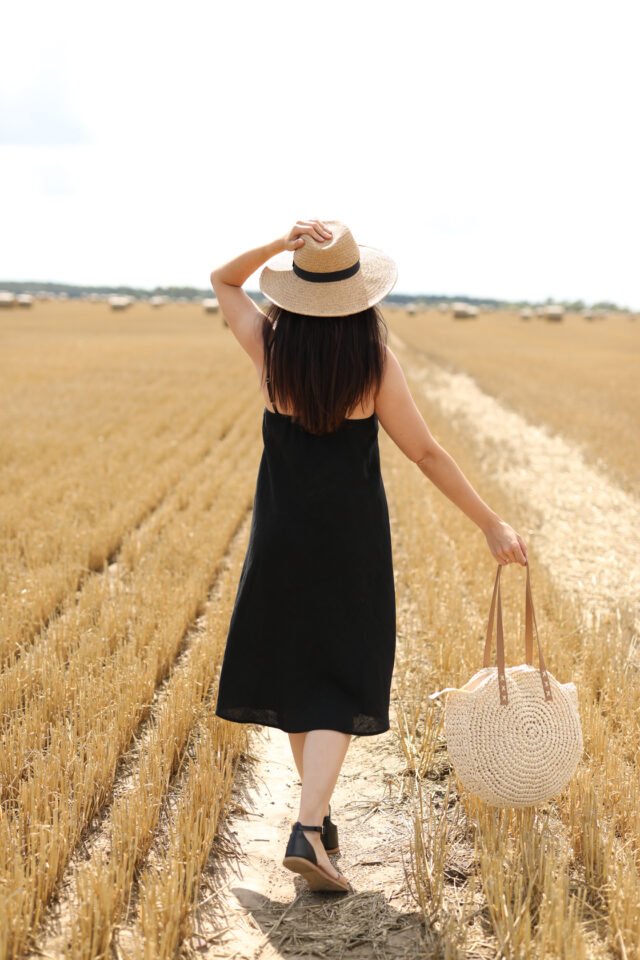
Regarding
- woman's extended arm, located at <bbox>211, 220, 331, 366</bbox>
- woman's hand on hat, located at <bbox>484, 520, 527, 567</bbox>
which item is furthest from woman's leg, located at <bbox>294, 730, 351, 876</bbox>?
woman's extended arm, located at <bbox>211, 220, 331, 366</bbox>

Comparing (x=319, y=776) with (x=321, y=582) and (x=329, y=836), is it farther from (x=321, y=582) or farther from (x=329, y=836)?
(x=321, y=582)

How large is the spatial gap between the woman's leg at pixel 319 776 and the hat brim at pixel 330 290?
1184 millimetres

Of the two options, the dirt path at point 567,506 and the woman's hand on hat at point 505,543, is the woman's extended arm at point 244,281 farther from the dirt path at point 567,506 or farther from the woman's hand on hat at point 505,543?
the dirt path at point 567,506

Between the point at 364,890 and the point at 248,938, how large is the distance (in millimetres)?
410

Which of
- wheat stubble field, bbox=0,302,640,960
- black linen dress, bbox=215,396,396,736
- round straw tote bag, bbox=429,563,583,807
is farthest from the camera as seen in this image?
round straw tote bag, bbox=429,563,583,807

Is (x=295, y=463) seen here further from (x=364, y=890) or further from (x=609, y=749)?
(x=609, y=749)

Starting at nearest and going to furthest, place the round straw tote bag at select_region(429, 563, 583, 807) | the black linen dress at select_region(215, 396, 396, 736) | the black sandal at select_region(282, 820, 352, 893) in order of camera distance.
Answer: the black sandal at select_region(282, 820, 352, 893)
the black linen dress at select_region(215, 396, 396, 736)
the round straw tote bag at select_region(429, 563, 583, 807)

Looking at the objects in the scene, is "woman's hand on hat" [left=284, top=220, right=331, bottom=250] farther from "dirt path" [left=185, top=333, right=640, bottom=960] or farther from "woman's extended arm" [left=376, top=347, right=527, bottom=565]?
"dirt path" [left=185, top=333, right=640, bottom=960]

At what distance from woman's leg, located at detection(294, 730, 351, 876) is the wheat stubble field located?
0.23 metres

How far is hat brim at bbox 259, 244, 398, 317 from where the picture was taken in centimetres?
267

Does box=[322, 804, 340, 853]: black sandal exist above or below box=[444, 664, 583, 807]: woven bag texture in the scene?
below

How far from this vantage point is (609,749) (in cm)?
347

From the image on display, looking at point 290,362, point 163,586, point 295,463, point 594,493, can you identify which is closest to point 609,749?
point 295,463

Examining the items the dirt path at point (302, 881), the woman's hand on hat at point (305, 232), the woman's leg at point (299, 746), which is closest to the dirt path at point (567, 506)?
the dirt path at point (302, 881)
